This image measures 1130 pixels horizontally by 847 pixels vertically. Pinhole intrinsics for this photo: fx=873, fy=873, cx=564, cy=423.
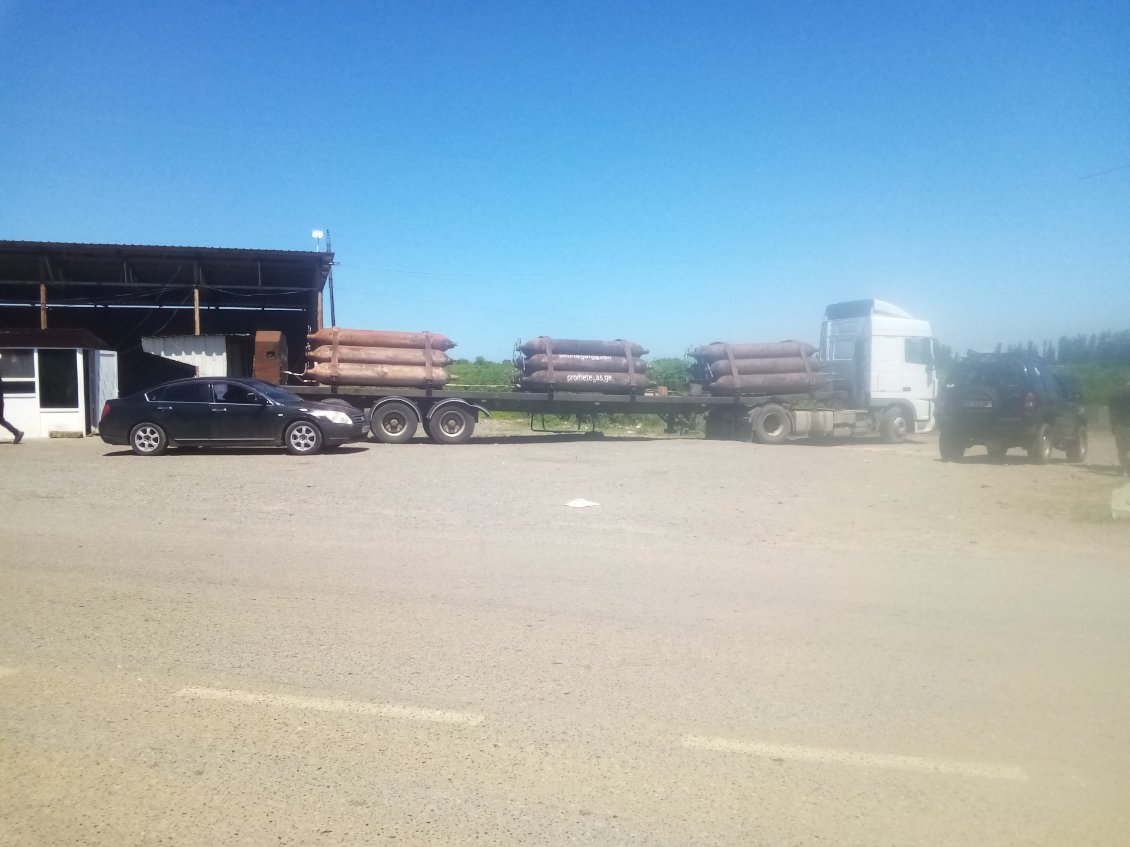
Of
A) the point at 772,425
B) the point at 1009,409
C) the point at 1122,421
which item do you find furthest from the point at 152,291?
the point at 1122,421

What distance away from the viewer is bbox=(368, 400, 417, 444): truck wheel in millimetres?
20344

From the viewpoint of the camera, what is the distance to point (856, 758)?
4.14 m

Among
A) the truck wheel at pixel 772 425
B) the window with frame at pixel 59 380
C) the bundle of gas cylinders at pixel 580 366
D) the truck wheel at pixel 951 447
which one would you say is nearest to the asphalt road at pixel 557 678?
the truck wheel at pixel 951 447

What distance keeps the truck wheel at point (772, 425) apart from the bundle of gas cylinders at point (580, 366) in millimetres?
3167

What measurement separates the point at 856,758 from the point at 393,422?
1731cm

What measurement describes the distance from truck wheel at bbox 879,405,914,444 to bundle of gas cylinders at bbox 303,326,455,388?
1159 cm

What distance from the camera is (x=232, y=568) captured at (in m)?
7.88

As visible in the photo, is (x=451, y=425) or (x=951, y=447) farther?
(x=451, y=425)

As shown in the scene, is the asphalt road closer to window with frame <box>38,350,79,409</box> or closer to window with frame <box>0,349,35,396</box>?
window with frame <box>38,350,79,409</box>

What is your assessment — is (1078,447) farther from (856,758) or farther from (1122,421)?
(856,758)

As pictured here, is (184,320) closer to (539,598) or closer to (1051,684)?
(539,598)

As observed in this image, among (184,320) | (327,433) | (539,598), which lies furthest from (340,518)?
(184,320)

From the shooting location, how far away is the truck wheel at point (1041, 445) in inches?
666

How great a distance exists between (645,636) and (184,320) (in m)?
34.5
